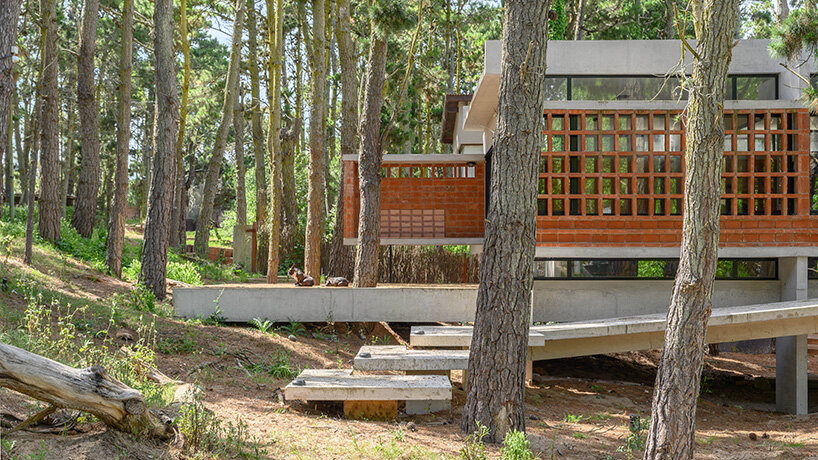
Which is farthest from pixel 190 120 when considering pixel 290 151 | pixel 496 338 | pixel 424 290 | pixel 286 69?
pixel 496 338

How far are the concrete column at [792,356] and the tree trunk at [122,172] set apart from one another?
1306cm

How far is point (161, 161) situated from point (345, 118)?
5.60 metres

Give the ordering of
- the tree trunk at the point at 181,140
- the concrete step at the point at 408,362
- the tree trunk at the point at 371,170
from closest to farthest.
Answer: the concrete step at the point at 408,362 < the tree trunk at the point at 371,170 < the tree trunk at the point at 181,140

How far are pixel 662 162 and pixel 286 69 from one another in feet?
79.4

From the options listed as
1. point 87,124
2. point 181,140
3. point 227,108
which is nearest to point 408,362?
point 181,140

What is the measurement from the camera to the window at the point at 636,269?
12688 millimetres

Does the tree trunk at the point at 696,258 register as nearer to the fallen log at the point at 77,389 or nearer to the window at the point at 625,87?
the fallen log at the point at 77,389

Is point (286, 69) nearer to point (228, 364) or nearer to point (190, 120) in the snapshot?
point (190, 120)

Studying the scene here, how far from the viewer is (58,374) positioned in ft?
16.5

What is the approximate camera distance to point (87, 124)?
1773cm

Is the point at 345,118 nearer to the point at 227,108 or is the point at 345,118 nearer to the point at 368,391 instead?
the point at 227,108

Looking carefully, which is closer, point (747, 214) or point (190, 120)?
point (747, 214)

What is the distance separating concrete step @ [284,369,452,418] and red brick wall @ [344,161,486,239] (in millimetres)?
6460

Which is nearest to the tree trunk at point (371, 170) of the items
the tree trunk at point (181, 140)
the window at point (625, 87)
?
the window at point (625, 87)
